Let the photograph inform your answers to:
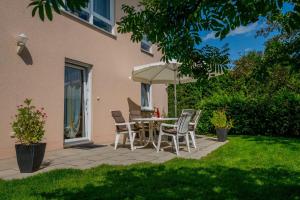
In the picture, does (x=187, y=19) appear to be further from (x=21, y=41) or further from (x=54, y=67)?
(x=54, y=67)

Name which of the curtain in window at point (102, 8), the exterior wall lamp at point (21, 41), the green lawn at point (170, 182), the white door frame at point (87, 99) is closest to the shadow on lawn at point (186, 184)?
the green lawn at point (170, 182)

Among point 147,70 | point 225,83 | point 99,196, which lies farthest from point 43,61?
point 225,83

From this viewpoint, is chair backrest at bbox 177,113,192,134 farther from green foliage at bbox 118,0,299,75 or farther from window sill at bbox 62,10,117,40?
green foliage at bbox 118,0,299,75

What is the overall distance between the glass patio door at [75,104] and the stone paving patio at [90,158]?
0.87m

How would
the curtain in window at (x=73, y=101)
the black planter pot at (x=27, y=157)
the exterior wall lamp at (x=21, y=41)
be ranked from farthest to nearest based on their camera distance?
1. the curtain in window at (x=73, y=101)
2. the exterior wall lamp at (x=21, y=41)
3. the black planter pot at (x=27, y=157)

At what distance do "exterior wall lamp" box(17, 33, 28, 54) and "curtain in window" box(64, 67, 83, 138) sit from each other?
6.38 ft

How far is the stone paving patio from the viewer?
558cm

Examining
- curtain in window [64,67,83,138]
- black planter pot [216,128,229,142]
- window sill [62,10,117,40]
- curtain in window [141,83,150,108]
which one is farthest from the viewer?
curtain in window [141,83,150,108]

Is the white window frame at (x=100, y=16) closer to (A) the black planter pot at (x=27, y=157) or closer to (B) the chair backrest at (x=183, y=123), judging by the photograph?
(B) the chair backrest at (x=183, y=123)

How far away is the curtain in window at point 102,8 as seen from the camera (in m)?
10.3

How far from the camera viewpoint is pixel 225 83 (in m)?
15.7

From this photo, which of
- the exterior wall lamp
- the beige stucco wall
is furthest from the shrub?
the exterior wall lamp

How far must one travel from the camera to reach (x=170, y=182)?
4.45 m

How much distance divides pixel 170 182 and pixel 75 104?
542cm
